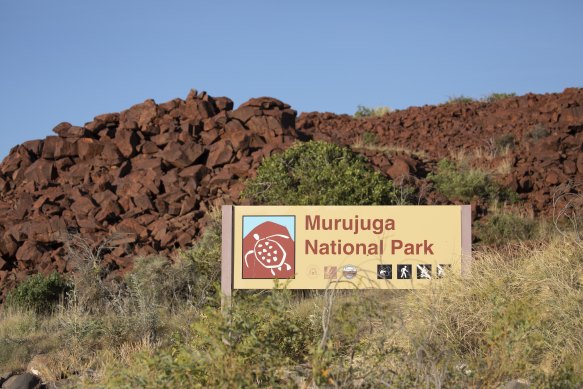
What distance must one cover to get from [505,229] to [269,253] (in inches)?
254

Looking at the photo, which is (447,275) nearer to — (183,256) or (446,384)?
(446,384)

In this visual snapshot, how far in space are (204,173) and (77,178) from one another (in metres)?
3.55

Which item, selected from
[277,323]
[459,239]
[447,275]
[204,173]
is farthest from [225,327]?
[204,173]

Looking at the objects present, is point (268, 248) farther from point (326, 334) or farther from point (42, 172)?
point (42, 172)

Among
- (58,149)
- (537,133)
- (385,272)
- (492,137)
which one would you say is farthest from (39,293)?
(537,133)

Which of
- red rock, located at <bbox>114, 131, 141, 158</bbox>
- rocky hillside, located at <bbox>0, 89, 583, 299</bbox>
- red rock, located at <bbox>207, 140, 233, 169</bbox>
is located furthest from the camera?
red rock, located at <bbox>114, 131, 141, 158</bbox>

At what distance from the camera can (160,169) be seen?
62.5ft

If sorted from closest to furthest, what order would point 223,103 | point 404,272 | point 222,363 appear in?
1. point 222,363
2. point 404,272
3. point 223,103

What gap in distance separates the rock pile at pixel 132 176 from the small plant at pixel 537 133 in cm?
815

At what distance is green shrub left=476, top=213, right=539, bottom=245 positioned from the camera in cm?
1585

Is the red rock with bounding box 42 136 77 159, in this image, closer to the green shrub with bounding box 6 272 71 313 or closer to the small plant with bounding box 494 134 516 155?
the green shrub with bounding box 6 272 71 313

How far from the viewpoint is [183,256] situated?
552 inches

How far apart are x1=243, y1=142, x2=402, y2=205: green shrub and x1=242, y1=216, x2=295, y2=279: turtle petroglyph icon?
117 inches

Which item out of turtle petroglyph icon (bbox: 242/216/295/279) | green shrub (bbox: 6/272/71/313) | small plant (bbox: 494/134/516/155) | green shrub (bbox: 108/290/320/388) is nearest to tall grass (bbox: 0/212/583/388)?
green shrub (bbox: 108/290/320/388)
